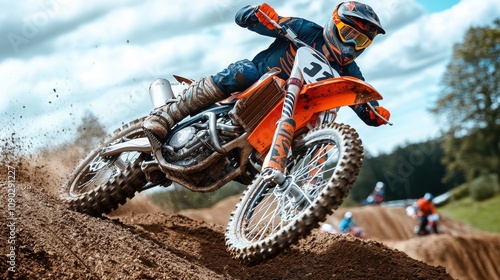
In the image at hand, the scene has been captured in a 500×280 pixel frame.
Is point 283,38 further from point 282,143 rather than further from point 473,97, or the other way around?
point 473,97

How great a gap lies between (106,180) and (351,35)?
12.4 feet

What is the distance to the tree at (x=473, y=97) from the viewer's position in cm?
5662

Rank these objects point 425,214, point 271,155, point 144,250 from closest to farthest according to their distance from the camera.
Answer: point 271,155 → point 144,250 → point 425,214

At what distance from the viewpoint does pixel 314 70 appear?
23.5ft

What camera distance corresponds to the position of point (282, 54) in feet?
24.9

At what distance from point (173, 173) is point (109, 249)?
142 cm

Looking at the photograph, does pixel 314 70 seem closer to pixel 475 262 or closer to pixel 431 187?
pixel 475 262

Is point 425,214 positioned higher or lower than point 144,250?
lower

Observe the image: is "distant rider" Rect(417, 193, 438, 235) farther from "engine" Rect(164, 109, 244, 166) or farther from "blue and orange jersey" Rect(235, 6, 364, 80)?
"engine" Rect(164, 109, 244, 166)

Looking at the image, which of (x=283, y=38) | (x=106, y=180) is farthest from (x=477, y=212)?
(x=283, y=38)

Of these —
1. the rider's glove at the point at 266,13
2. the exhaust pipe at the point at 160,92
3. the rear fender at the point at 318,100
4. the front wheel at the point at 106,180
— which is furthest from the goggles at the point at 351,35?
the front wheel at the point at 106,180

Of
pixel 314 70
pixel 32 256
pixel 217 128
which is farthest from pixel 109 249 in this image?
pixel 314 70

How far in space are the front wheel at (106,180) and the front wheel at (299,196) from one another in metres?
1.87

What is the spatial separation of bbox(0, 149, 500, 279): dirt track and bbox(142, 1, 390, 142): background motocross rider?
137cm
